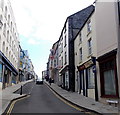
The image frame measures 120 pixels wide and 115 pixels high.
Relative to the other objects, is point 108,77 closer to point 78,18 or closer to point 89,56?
point 89,56

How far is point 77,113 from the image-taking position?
9.77 metres

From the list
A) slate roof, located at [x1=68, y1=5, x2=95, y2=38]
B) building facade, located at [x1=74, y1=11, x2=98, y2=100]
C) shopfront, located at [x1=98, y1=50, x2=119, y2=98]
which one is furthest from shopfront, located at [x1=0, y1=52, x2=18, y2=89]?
shopfront, located at [x1=98, y1=50, x2=119, y2=98]

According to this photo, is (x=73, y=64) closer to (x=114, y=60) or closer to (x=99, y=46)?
(x=99, y=46)

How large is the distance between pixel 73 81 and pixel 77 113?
1430 cm

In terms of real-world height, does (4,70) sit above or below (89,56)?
below

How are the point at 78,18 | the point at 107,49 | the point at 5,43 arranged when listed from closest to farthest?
the point at 107,49, the point at 5,43, the point at 78,18

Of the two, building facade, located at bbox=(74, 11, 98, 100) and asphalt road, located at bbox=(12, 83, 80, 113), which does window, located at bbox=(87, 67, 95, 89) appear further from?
asphalt road, located at bbox=(12, 83, 80, 113)

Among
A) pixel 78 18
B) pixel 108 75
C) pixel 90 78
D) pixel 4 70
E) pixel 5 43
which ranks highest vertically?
pixel 78 18

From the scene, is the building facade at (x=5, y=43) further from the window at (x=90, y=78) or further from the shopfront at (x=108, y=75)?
the shopfront at (x=108, y=75)

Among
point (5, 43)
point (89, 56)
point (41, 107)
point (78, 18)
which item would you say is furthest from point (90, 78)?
point (5, 43)

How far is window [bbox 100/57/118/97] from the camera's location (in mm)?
11594

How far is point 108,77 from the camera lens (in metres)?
12.7

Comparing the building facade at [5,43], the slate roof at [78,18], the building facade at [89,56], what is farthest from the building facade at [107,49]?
the building facade at [5,43]

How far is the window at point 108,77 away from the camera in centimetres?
1159
